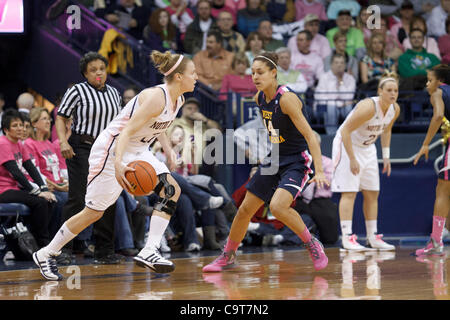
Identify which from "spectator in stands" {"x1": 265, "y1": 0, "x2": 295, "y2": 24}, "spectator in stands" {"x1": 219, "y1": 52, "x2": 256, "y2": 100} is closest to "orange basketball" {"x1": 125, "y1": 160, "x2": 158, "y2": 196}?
"spectator in stands" {"x1": 219, "y1": 52, "x2": 256, "y2": 100}

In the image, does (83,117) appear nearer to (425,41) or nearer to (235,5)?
(235,5)

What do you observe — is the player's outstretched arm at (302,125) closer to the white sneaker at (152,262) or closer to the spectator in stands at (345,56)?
the white sneaker at (152,262)

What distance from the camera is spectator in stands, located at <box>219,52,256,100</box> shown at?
10.7 meters

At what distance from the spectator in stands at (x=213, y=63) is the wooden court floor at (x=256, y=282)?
458cm

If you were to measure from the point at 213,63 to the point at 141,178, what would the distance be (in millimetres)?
6226

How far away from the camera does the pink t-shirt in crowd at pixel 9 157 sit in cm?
754

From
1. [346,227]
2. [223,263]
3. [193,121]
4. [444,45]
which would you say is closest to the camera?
[223,263]

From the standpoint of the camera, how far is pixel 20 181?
752cm

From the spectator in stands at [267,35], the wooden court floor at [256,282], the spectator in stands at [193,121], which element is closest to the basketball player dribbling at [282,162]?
the wooden court floor at [256,282]

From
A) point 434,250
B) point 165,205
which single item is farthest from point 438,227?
point 165,205

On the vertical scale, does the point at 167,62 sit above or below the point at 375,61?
below

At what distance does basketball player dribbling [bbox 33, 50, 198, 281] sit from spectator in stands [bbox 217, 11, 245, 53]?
609 cm

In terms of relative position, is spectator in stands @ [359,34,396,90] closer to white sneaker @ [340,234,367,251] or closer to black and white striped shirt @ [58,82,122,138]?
white sneaker @ [340,234,367,251]
